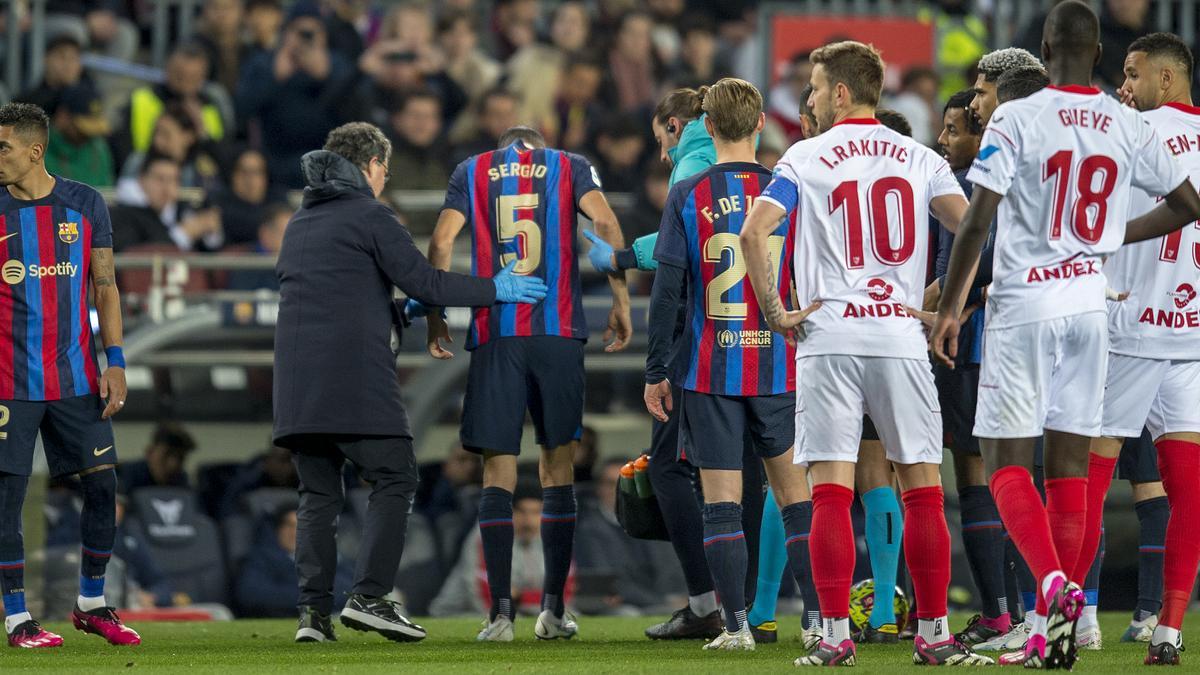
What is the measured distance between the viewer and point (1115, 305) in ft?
21.7

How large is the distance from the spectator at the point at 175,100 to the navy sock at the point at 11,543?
23.9 feet

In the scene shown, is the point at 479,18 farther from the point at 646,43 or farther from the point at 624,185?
the point at 624,185

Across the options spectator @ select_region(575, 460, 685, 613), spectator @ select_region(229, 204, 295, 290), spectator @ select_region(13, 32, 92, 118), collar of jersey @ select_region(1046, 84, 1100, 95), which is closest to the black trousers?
collar of jersey @ select_region(1046, 84, 1100, 95)

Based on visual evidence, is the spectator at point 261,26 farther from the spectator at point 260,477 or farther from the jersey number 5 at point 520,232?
the jersey number 5 at point 520,232

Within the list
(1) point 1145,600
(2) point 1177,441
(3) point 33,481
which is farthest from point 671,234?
(3) point 33,481

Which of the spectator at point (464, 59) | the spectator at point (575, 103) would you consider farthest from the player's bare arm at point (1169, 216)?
the spectator at point (464, 59)

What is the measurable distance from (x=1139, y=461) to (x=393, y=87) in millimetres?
8491

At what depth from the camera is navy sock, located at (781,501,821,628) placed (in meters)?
6.94

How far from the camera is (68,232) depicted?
297 inches

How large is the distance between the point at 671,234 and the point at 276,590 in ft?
19.3

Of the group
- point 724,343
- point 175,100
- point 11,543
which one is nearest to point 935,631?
point 724,343

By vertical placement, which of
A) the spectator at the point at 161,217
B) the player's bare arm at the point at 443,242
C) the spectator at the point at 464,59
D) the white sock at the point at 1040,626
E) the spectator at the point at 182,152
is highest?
the spectator at the point at 464,59

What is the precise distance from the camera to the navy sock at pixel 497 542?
7793 mm

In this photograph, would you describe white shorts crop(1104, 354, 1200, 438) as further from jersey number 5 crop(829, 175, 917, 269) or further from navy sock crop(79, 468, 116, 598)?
navy sock crop(79, 468, 116, 598)
